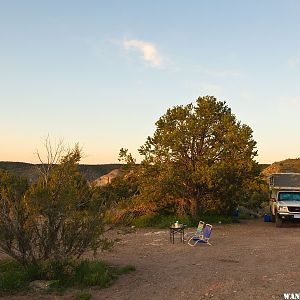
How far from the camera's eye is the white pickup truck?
71.4ft

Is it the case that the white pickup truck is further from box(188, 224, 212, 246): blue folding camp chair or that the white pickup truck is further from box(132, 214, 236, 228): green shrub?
box(188, 224, 212, 246): blue folding camp chair

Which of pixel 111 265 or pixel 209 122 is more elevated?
pixel 209 122

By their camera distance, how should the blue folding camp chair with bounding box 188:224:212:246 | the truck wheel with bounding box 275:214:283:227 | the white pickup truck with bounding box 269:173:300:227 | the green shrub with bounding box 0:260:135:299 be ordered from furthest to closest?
1. the truck wheel with bounding box 275:214:283:227
2. the white pickup truck with bounding box 269:173:300:227
3. the blue folding camp chair with bounding box 188:224:212:246
4. the green shrub with bounding box 0:260:135:299

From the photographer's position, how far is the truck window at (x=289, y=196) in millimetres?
23016

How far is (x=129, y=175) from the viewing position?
24172 mm

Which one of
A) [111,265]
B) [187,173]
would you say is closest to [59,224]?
[111,265]

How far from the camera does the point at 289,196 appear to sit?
23156 mm

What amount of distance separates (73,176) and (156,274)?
3028 millimetres

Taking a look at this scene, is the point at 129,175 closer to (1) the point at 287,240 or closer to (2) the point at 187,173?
(2) the point at 187,173

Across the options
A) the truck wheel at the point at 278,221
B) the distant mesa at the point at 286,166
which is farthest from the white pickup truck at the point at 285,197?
the distant mesa at the point at 286,166

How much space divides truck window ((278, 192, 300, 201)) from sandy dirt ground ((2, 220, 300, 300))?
5594mm

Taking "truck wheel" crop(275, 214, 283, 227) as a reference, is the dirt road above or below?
below

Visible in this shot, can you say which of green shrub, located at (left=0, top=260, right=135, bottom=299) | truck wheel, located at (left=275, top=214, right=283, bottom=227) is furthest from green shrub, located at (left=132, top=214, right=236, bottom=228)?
green shrub, located at (left=0, top=260, right=135, bottom=299)

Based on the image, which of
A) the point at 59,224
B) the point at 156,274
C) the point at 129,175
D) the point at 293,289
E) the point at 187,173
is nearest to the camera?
the point at 293,289
